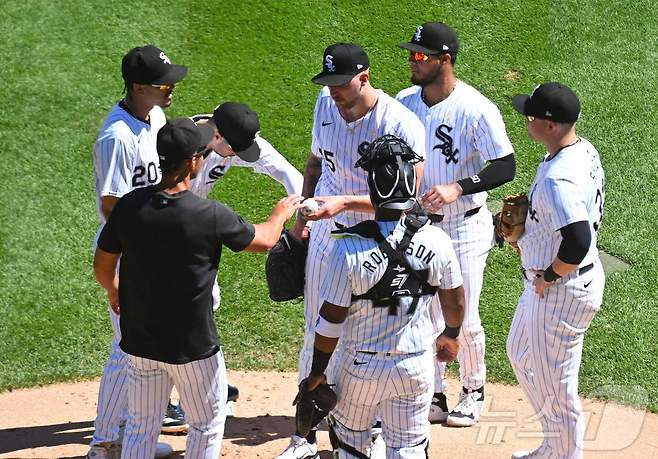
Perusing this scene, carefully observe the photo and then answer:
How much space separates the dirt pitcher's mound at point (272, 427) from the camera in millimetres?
5730

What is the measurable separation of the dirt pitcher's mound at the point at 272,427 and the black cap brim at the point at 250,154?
1.65 metres

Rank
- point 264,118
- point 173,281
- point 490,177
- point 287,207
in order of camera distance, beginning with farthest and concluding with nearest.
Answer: point 264,118, point 490,177, point 287,207, point 173,281

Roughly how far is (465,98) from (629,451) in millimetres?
2141

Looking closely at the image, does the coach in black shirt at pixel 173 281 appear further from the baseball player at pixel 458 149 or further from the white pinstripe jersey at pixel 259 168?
the baseball player at pixel 458 149

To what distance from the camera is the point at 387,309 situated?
4.31 metres

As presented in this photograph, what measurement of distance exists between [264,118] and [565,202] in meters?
4.63

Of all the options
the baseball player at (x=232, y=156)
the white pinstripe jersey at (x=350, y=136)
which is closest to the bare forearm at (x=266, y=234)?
the baseball player at (x=232, y=156)

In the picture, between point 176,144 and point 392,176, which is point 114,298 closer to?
point 176,144

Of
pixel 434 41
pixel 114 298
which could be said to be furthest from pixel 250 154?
pixel 434 41

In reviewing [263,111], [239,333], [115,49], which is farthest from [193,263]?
[115,49]

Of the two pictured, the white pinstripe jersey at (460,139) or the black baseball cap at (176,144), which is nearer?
the black baseball cap at (176,144)

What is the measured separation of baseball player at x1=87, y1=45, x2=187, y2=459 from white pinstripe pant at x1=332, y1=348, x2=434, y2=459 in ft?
4.38

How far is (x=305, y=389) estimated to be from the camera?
4492mm

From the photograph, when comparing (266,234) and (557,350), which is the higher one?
(266,234)
